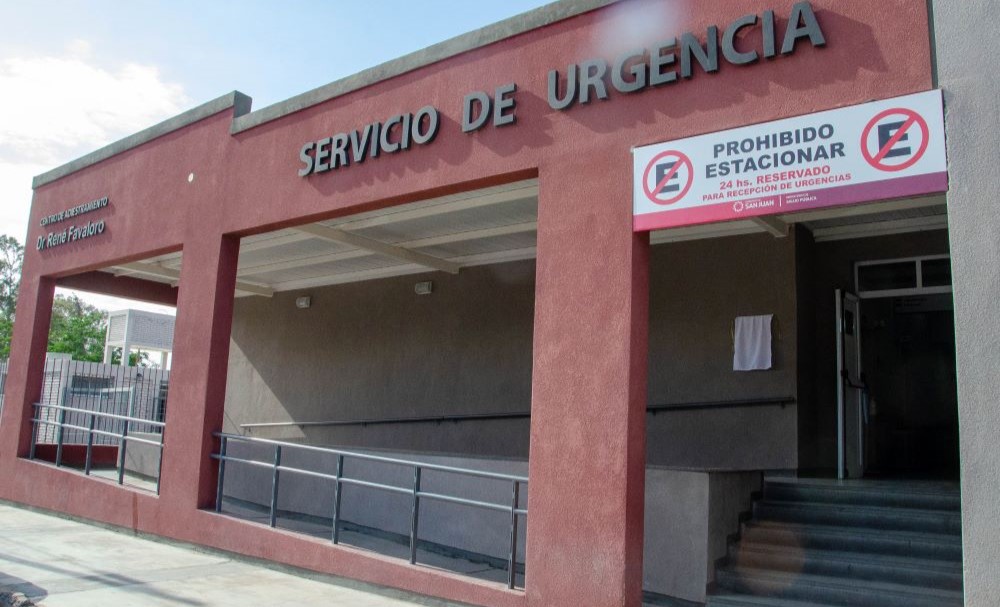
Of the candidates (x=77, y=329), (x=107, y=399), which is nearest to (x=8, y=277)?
(x=77, y=329)

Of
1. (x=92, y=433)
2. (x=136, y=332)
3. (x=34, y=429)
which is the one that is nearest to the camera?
(x=92, y=433)

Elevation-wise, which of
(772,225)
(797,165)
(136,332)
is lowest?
(797,165)

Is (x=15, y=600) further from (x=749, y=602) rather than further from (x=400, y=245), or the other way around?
(x=400, y=245)

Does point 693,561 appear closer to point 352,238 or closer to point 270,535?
point 270,535

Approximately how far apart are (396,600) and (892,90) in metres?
5.16

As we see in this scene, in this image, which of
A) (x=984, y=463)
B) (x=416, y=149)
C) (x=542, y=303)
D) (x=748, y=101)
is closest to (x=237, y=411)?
(x=416, y=149)

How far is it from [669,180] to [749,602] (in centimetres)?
304

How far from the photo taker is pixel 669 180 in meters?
5.96

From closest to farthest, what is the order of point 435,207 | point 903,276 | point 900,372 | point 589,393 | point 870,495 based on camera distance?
point 589,393, point 870,495, point 435,207, point 903,276, point 900,372

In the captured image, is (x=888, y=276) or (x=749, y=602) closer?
(x=749, y=602)

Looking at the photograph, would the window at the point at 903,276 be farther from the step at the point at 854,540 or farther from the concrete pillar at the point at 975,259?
the concrete pillar at the point at 975,259

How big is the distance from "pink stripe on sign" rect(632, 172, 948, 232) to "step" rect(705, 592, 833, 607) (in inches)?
106

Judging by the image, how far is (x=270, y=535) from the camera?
8.12 metres

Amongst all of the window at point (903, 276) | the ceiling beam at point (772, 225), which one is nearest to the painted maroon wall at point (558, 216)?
the ceiling beam at point (772, 225)
